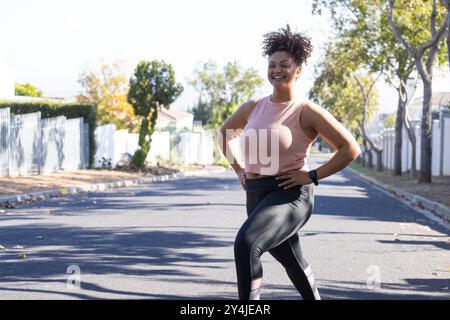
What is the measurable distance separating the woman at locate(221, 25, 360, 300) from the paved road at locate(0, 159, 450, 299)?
2011 millimetres

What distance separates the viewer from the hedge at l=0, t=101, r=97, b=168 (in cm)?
3162

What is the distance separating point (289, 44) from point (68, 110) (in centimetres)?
2874

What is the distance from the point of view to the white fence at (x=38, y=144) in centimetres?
2311

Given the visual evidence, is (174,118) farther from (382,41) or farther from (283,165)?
(283,165)

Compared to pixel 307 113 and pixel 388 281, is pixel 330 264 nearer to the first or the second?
pixel 388 281

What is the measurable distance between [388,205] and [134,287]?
12636 mm

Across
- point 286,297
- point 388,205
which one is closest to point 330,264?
point 286,297

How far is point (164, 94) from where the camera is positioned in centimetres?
3541

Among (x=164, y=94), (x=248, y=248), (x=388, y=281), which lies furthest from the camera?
(x=164, y=94)

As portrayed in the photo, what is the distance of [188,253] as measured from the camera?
9.41 meters

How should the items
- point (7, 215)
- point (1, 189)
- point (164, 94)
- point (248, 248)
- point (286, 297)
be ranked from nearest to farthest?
point (248, 248) → point (286, 297) → point (7, 215) → point (1, 189) → point (164, 94)

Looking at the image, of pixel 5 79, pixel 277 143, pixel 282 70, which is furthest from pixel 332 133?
pixel 5 79

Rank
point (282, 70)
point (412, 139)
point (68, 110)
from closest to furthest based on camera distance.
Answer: point (282, 70)
point (412, 139)
point (68, 110)
